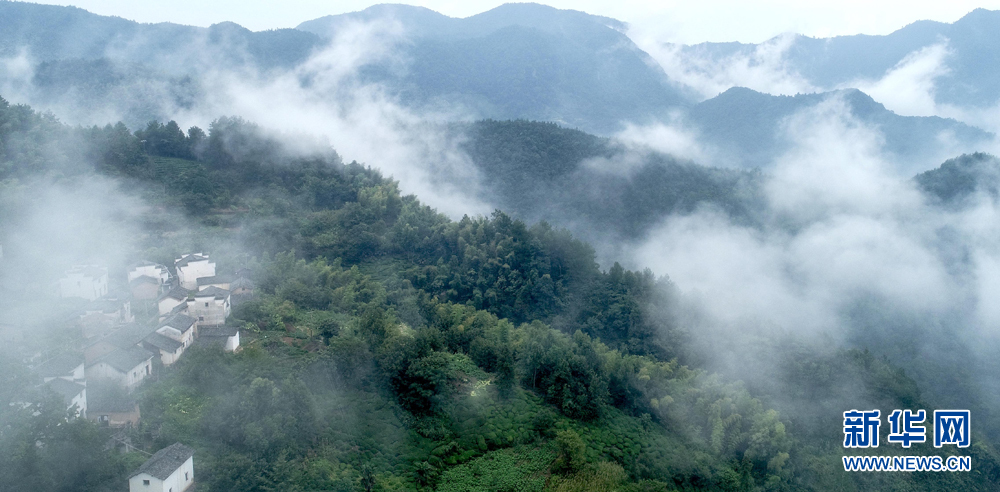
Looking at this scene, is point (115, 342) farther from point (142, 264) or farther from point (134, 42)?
point (134, 42)

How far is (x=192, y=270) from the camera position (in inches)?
753

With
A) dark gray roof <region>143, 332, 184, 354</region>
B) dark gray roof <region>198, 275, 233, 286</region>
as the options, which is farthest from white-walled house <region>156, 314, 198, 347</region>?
dark gray roof <region>198, 275, 233, 286</region>

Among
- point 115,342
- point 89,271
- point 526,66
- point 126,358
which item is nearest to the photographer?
point 126,358

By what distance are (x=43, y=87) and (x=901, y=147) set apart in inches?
2650

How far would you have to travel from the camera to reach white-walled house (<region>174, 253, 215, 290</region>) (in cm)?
1906

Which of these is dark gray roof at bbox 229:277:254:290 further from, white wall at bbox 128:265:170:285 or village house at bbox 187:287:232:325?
village house at bbox 187:287:232:325

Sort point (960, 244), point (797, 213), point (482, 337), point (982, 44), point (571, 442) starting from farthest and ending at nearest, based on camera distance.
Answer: point (982, 44) < point (797, 213) < point (960, 244) < point (482, 337) < point (571, 442)

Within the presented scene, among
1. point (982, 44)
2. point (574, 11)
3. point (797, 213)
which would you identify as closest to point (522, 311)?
point (797, 213)

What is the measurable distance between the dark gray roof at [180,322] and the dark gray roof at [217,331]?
366mm

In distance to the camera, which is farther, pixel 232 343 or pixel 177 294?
pixel 177 294

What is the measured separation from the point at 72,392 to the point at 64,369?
1.94 feet

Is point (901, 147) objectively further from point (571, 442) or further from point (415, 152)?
point (571, 442)

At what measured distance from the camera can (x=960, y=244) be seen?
3062 centimetres

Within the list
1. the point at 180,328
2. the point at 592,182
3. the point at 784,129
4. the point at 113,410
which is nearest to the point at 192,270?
the point at 180,328
